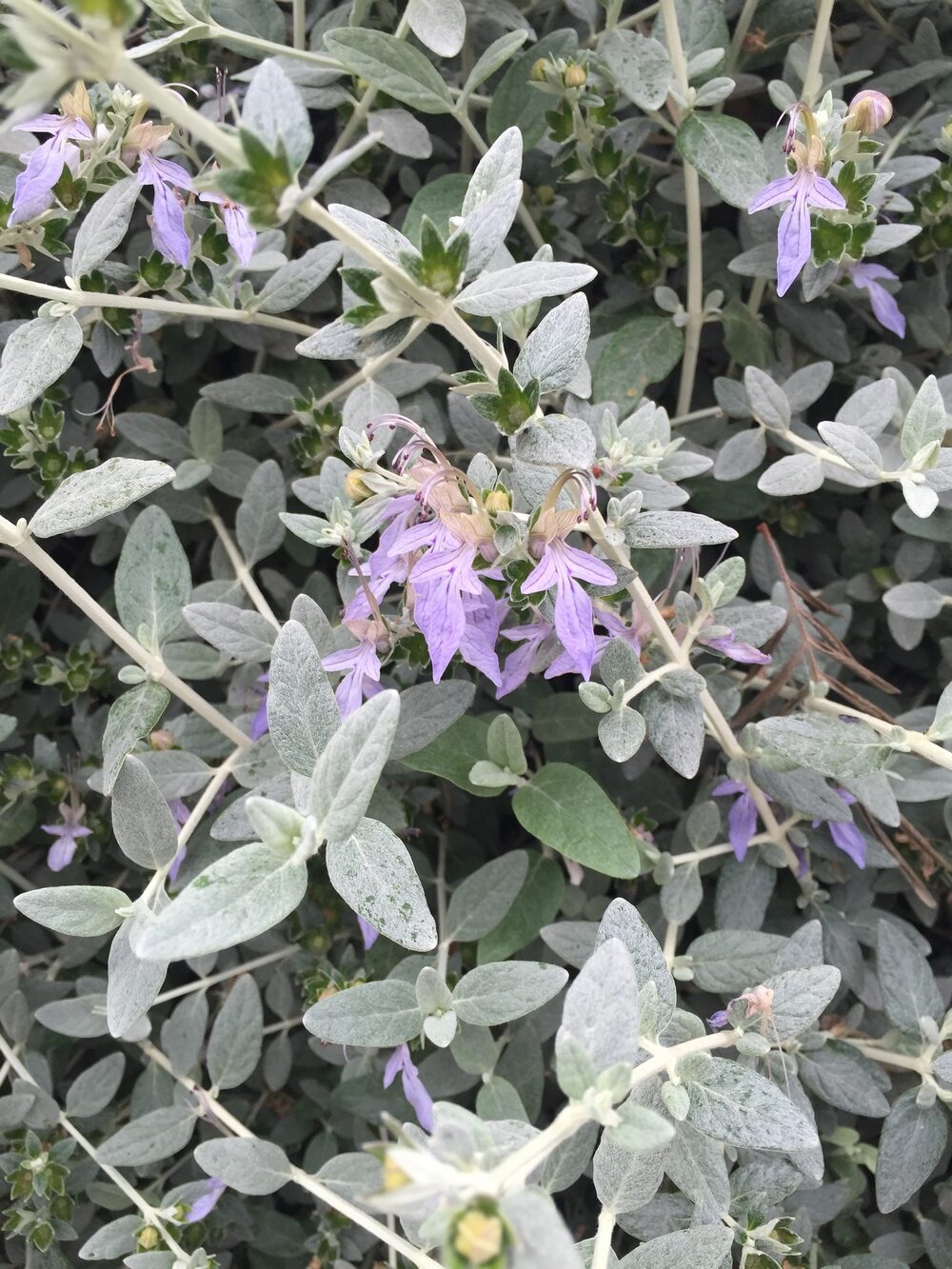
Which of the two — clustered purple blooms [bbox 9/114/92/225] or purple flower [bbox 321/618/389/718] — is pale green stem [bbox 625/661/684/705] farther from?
clustered purple blooms [bbox 9/114/92/225]

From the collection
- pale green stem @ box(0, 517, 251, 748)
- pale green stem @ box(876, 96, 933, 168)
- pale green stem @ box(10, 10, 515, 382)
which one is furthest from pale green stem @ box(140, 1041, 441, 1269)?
pale green stem @ box(876, 96, 933, 168)

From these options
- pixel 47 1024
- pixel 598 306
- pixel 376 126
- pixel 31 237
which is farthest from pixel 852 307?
pixel 47 1024

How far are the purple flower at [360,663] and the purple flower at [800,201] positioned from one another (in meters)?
0.49

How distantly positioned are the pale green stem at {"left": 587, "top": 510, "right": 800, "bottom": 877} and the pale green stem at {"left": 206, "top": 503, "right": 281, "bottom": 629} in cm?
40

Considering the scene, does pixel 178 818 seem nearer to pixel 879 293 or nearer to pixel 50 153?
pixel 50 153

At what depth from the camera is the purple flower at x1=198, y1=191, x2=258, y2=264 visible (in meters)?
1.01

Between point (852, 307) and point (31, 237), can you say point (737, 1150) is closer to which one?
point (852, 307)

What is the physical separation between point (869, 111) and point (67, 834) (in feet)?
3.81

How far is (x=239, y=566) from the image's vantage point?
124 centimetres

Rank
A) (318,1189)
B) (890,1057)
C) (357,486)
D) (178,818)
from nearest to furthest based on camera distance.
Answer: (357,486) → (318,1189) → (890,1057) → (178,818)

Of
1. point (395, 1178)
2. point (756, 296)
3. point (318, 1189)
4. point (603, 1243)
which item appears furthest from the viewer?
point (756, 296)

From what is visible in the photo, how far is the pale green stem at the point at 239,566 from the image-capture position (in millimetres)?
1171

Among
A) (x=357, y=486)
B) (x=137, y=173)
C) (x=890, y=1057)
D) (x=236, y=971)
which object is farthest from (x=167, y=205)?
(x=890, y=1057)

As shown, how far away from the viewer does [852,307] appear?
1.37 metres
